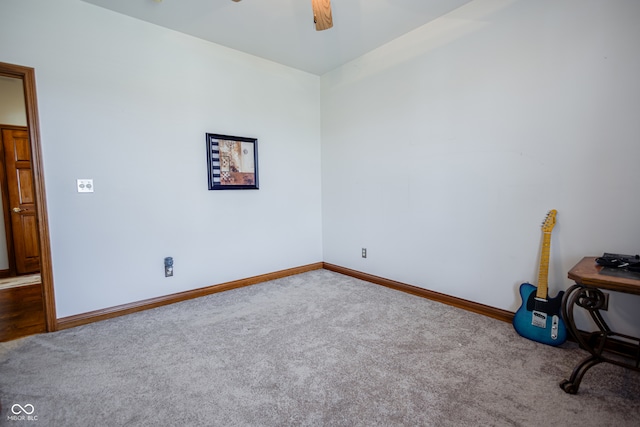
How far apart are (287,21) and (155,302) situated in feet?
9.66

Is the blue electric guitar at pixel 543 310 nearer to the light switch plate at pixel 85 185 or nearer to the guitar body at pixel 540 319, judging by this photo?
the guitar body at pixel 540 319

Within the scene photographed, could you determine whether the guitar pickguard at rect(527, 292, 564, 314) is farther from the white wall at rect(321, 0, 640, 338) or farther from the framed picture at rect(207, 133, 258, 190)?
the framed picture at rect(207, 133, 258, 190)

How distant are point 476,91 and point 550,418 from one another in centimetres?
233

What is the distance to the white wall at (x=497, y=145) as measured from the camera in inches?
73.0

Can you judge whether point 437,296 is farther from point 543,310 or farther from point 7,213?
point 7,213

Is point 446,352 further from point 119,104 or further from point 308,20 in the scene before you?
point 119,104

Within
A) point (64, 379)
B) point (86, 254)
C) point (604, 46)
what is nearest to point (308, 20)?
point (604, 46)

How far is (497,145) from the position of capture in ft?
7.72

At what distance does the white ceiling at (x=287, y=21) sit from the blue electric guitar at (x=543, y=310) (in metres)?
2.09

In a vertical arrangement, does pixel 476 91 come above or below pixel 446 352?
above

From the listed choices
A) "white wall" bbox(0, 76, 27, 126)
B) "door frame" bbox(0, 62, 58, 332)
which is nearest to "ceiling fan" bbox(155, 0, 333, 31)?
"door frame" bbox(0, 62, 58, 332)

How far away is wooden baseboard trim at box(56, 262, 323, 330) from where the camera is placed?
2380 millimetres

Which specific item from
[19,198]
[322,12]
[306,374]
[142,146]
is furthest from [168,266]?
[19,198]

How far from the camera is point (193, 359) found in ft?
6.18
